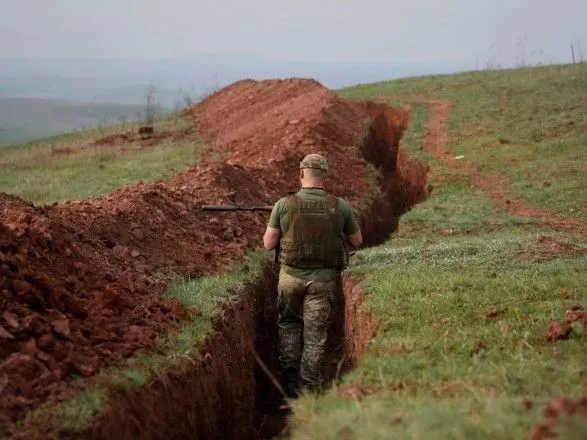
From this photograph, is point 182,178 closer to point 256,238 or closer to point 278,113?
point 256,238

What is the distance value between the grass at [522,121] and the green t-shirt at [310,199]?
7.83 m

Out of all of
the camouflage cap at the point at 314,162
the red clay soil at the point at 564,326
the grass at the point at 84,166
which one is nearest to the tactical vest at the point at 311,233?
the camouflage cap at the point at 314,162

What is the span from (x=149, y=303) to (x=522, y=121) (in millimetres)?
19271

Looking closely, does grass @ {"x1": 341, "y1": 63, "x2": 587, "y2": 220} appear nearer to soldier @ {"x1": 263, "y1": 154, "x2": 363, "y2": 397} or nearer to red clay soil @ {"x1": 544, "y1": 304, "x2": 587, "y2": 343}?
soldier @ {"x1": 263, "y1": 154, "x2": 363, "y2": 397}

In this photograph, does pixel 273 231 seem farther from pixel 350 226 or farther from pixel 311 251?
pixel 350 226

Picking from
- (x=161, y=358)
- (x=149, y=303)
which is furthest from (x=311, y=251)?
(x=161, y=358)

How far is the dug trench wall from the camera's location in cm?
563

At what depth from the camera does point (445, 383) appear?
16.3 feet

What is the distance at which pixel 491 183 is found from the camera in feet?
57.1

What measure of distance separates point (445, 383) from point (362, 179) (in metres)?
11.9

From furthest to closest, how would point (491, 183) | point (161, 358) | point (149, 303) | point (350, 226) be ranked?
point (491, 183)
point (350, 226)
point (149, 303)
point (161, 358)

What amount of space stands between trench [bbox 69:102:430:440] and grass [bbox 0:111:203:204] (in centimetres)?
910

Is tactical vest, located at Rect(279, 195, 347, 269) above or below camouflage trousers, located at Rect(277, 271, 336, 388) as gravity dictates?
above

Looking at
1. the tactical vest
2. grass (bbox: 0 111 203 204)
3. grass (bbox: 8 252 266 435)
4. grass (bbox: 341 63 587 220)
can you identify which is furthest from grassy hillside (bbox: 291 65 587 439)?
grass (bbox: 0 111 203 204)
